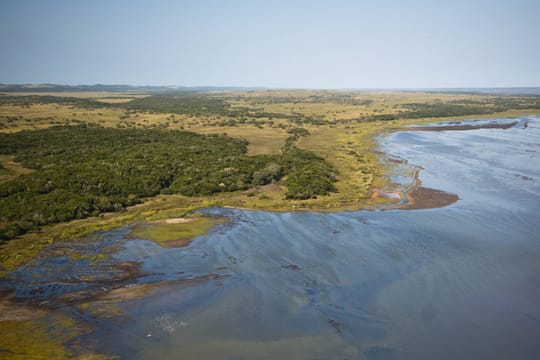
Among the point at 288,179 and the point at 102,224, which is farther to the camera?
the point at 288,179

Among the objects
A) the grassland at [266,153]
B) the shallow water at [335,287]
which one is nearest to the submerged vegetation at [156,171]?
the grassland at [266,153]

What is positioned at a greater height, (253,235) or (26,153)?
(26,153)

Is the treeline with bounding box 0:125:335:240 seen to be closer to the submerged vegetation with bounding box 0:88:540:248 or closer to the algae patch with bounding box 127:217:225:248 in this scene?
the submerged vegetation with bounding box 0:88:540:248

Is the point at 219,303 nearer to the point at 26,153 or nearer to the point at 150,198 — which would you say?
the point at 150,198

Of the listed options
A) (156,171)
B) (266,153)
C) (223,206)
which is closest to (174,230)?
(223,206)

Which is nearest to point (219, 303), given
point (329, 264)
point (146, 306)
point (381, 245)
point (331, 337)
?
point (146, 306)

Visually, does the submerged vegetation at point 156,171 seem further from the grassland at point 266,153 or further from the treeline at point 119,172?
the grassland at point 266,153

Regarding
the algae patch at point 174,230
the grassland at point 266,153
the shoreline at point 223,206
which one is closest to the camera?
the shoreline at point 223,206

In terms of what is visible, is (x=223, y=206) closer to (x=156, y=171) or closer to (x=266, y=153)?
(x=156, y=171)
